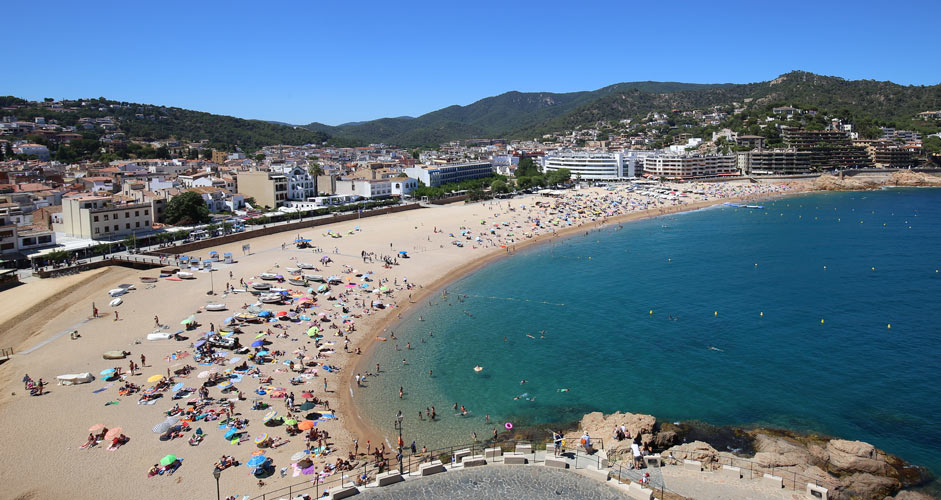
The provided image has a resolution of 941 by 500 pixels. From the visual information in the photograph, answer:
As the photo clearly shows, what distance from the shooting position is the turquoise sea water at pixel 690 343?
18828 mm

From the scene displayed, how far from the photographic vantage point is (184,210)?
43562 millimetres

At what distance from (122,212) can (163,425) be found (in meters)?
27.3

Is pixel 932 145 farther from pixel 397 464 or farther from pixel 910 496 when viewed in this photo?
pixel 397 464

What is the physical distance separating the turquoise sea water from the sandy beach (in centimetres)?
192

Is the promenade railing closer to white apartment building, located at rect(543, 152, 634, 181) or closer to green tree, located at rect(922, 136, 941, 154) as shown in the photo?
white apartment building, located at rect(543, 152, 634, 181)

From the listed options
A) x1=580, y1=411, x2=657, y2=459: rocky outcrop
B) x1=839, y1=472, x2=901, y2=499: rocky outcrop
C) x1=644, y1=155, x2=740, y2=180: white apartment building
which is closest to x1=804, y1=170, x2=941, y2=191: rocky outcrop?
x1=644, y1=155, x2=740, y2=180: white apartment building

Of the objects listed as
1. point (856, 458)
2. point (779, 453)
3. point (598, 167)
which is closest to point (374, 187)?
point (598, 167)

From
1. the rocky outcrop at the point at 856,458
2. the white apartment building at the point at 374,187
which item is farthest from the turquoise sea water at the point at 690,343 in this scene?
the white apartment building at the point at 374,187

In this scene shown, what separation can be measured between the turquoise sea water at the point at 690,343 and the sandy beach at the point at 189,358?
192cm

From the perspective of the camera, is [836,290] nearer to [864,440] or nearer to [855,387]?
[855,387]

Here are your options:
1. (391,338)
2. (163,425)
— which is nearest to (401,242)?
(391,338)

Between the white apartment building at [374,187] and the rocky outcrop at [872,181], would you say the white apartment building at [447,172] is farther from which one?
the rocky outcrop at [872,181]

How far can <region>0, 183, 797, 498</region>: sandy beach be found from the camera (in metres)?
14.7

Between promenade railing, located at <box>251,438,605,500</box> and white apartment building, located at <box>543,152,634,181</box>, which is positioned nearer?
promenade railing, located at <box>251,438,605,500</box>
